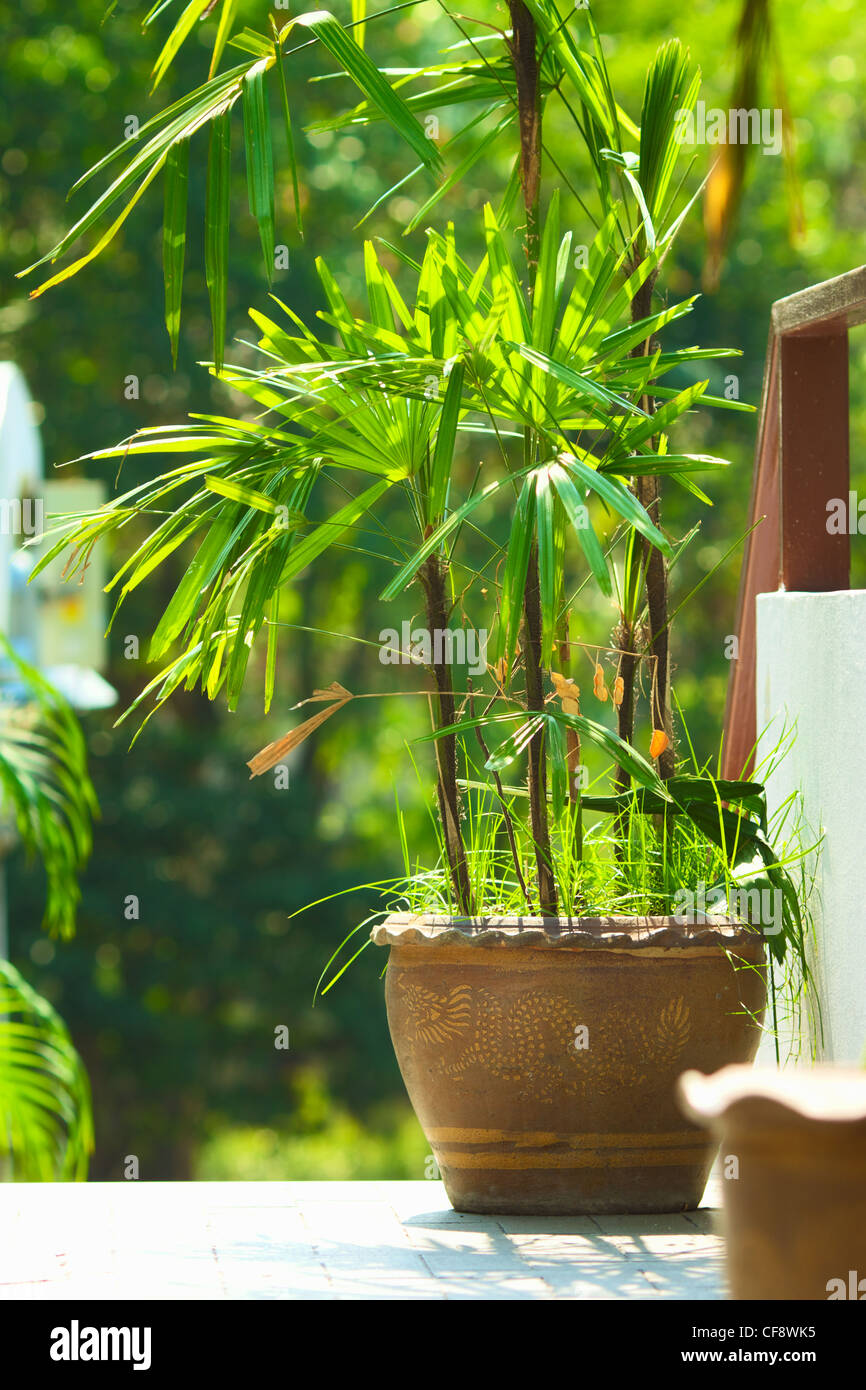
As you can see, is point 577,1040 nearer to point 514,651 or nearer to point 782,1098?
point 514,651

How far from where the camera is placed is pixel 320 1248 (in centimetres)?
279

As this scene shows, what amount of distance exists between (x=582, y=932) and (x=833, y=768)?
0.52 meters

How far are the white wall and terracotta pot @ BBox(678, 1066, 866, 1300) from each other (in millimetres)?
1101

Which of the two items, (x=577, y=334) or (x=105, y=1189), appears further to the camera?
(x=105, y=1189)

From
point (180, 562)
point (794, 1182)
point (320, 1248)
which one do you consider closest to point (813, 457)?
point (320, 1248)

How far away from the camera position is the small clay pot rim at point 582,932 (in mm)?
2842

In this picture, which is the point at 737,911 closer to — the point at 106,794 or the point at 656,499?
the point at 656,499

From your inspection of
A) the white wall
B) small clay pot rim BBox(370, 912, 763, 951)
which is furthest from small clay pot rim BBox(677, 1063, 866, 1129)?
small clay pot rim BBox(370, 912, 763, 951)

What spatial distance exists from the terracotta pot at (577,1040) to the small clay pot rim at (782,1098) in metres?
1.23

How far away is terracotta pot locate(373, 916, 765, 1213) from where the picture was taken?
2848 mm
